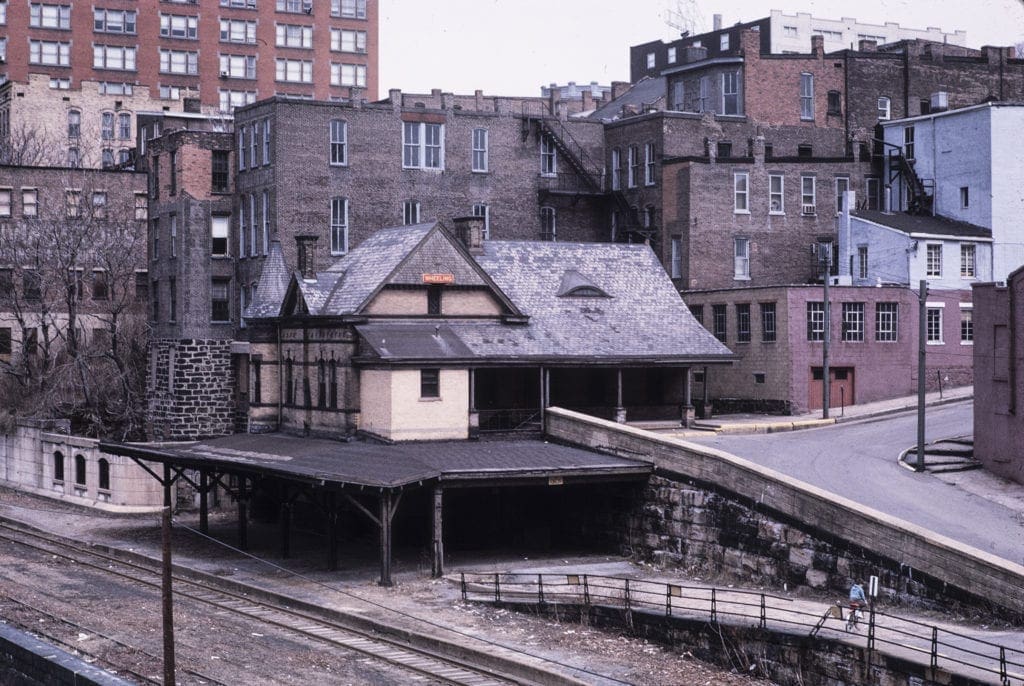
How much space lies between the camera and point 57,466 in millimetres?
56906

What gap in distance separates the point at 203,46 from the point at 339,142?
51786 millimetres

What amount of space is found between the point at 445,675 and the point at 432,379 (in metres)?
17.3

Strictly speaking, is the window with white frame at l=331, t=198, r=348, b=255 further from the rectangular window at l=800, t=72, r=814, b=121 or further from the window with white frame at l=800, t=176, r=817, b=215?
the rectangular window at l=800, t=72, r=814, b=121

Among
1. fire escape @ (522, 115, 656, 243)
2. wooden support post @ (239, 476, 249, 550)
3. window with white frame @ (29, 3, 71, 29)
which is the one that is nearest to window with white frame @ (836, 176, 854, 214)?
fire escape @ (522, 115, 656, 243)

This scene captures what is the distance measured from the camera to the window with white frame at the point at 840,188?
64812mm

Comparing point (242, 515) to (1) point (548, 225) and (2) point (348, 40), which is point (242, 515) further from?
(2) point (348, 40)

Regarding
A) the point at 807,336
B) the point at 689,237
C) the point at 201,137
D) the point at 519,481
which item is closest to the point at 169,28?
the point at 201,137

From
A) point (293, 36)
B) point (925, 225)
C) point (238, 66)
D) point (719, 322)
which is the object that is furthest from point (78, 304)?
point (293, 36)

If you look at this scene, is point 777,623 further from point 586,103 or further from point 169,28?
point 169,28

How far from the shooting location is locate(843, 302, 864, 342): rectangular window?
56531 millimetres

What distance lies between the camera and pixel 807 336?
55688 mm

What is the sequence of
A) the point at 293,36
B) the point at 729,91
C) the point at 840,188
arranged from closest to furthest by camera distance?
the point at 840,188, the point at 729,91, the point at 293,36

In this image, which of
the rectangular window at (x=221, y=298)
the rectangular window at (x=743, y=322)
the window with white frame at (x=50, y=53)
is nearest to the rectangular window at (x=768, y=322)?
the rectangular window at (x=743, y=322)

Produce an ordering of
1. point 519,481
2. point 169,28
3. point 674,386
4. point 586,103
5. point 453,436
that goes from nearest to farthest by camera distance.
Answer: point 519,481
point 453,436
point 674,386
point 586,103
point 169,28
